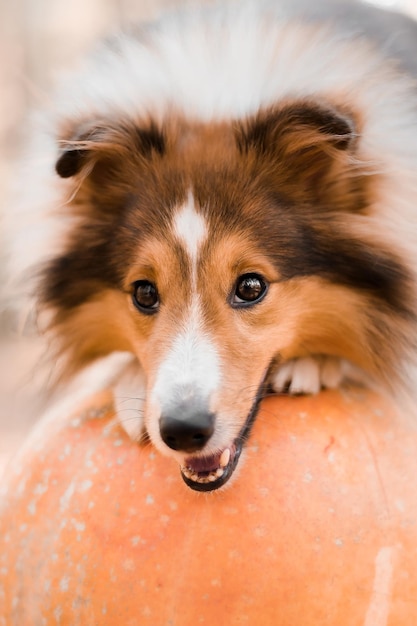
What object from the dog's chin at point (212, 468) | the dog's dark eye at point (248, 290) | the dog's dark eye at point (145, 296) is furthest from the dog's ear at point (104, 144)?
the dog's chin at point (212, 468)

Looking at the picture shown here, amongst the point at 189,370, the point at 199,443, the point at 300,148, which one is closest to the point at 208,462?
the point at 199,443

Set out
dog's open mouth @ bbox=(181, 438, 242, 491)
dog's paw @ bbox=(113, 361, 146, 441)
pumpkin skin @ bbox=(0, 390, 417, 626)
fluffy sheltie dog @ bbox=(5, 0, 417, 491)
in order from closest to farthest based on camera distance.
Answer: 1. pumpkin skin @ bbox=(0, 390, 417, 626)
2. dog's open mouth @ bbox=(181, 438, 242, 491)
3. fluffy sheltie dog @ bbox=(5, 0, 417, 491)
4. dog's paw @ bbox=(113, 361, 146, 441)

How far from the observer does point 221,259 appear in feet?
7.78

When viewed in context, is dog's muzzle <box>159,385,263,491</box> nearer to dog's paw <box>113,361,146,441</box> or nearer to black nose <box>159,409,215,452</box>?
black nose <box>159,409,215,452</box>

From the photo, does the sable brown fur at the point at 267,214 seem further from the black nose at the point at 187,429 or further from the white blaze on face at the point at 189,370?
the black nose at the point at 187,429

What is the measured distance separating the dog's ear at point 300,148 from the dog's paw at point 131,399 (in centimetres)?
80

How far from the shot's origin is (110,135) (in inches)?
104

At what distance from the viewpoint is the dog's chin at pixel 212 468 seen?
222 cm

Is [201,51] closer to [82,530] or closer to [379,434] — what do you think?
[379,434]

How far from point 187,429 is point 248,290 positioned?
506 mm

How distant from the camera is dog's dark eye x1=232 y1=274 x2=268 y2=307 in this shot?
94.8 inches

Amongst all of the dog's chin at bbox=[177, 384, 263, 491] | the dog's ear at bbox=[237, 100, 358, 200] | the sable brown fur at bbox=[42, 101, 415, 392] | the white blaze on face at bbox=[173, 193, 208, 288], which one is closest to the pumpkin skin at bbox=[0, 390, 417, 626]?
the dog's chin at bbox=[177, 384, 263, 491]

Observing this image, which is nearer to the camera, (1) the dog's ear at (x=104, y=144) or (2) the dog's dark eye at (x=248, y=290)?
(2) the dog's dark eye at (x=248, y=290)

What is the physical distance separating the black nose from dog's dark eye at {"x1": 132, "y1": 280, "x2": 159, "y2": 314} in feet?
1.58
